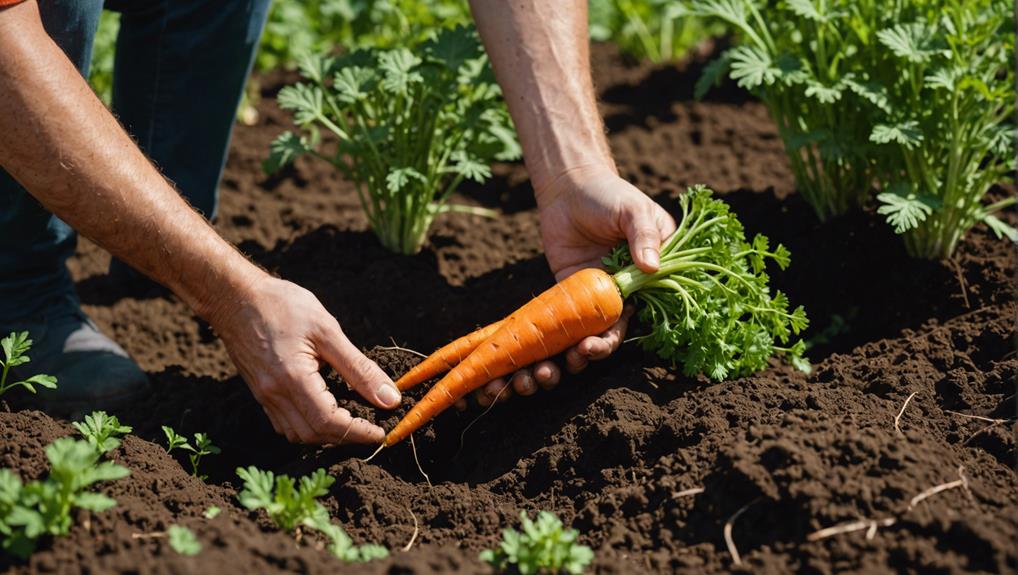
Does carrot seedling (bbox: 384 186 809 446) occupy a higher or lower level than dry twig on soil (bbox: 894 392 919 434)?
higher

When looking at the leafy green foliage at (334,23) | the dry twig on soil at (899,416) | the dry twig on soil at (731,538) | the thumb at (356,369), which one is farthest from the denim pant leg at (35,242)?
the dry twig on soil at (899,416)

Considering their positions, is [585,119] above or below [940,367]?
above

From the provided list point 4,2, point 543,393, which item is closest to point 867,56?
point 543,393

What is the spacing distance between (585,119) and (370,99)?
104cm

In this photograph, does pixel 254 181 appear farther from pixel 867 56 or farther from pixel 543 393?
pixel 867 56

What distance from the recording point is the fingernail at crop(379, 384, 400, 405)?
3.15m

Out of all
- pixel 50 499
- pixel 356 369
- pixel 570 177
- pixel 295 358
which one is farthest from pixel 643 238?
pixel 50 499

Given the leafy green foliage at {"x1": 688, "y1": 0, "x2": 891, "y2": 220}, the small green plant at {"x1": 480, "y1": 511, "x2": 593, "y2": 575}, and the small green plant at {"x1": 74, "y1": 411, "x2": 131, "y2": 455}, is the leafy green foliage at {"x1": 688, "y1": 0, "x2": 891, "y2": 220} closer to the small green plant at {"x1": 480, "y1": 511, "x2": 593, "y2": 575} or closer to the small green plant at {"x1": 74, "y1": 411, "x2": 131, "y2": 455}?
the small green plant at {"x1": 480, "y1": 511, "x2": 593, "y2": 575}

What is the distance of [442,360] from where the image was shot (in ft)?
11.2

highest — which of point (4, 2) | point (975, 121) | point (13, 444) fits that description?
point (4, 2)

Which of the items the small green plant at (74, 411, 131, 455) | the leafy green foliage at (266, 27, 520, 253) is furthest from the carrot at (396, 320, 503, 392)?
the small green plant at (74, 411, 131, 455)

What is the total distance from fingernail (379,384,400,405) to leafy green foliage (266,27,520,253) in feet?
3.26

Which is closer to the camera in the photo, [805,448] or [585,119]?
[805,448]

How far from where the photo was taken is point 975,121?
149 inches
